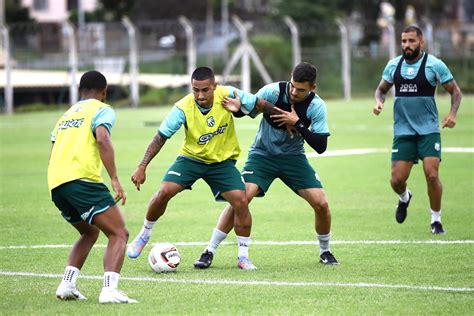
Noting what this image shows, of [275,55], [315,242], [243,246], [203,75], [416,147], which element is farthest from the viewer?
[275,55]

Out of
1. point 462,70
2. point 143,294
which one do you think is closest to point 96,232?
point 143,294

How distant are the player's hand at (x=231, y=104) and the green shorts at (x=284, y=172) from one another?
89 centimetres

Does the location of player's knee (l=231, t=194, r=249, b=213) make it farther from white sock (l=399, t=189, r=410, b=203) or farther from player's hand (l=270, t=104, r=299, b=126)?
white sock (l=399, t=189, r=410, b=203)

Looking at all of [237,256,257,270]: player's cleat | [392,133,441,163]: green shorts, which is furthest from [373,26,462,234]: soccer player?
[237,256,257,270]: player's cleat

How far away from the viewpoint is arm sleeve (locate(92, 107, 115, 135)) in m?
8.91

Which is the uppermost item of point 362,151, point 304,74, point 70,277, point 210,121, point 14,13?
point 304,74

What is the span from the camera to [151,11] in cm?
7831

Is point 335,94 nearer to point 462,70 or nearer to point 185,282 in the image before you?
point 462,70

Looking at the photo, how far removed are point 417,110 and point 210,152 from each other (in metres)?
3.79

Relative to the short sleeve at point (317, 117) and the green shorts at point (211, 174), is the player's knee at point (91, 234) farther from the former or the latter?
the short sleeve at point (317, 117)

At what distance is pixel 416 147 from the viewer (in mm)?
13750

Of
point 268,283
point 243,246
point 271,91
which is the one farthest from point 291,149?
point 268,283

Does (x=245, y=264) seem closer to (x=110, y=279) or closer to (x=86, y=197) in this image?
(x=110, y=279)

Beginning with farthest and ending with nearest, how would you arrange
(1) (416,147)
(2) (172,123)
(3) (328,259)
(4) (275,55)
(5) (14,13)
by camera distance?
(5) (14,13)
(4) (275,55)
(1) (416,147)
(3) (328,259)
(2) (172,123)
